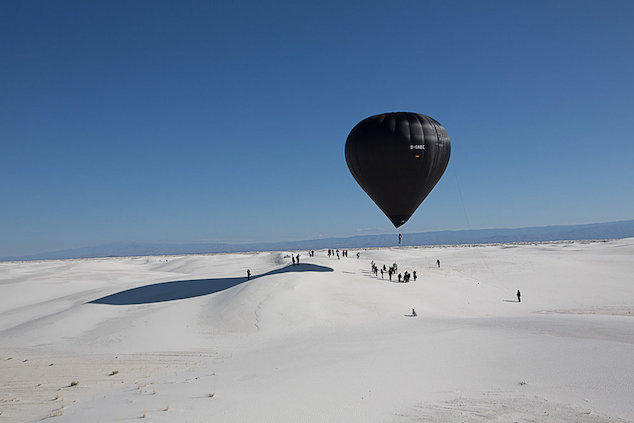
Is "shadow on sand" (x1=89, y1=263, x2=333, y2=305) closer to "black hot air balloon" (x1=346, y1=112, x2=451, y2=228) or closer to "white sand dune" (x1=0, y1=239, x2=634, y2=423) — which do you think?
"white sand dune" (x1=0, y1=239, x2=634, y2=423)

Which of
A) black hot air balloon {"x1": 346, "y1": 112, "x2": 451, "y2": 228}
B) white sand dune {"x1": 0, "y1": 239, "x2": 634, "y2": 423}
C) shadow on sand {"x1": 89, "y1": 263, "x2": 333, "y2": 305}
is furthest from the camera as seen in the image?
shadow on sand {"x1": 89, "y1": 263, "x2": 333, "y2": 305}

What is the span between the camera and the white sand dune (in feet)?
25.4

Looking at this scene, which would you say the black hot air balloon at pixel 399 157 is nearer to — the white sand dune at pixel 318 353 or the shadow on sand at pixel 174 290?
the white sand dune at pixel 318 353

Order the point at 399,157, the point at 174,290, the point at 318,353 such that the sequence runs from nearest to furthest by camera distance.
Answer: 1. the point at 318,353
2. the point at 399,157
3. the point at 174,290

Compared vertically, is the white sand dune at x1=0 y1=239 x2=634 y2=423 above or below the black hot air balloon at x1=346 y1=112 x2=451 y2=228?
below

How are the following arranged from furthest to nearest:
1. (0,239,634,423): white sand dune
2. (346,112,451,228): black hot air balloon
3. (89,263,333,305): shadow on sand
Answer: (89,263,333,305): shadow on sand < (346,112,451,228): black hot air balloon < (0,239,634,423): white sand dune

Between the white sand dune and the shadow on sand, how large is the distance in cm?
23

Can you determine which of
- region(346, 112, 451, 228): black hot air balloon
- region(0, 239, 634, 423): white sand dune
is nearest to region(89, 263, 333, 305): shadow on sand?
region(0, 239, 634, 423): white sand dune

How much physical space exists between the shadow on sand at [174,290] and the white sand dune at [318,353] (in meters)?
0.23

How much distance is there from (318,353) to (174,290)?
19028 millimetres

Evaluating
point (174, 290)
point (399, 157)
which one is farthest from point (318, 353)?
point (174, 290)

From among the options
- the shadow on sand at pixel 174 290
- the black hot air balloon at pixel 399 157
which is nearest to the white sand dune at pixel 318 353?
the shadow on sand at pixel 174 290

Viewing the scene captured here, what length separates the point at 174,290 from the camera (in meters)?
28.3

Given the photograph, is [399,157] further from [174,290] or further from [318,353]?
[174,290]
